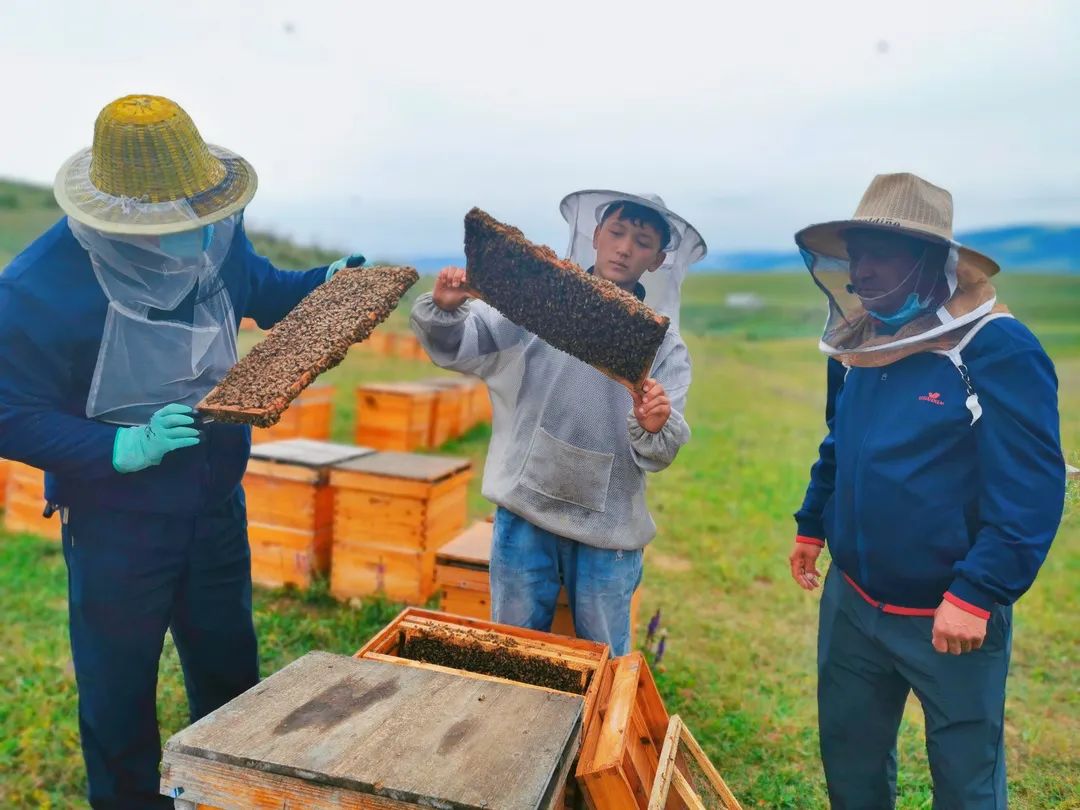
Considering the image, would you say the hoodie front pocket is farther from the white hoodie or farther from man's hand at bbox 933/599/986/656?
man's hand at bbox 933/599/986/656

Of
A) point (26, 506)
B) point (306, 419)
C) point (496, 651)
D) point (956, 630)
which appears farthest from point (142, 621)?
point (306, 419)

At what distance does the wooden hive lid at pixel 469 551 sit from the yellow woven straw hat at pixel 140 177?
2290mm

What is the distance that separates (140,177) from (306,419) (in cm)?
669

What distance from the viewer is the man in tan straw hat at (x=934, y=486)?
221cm

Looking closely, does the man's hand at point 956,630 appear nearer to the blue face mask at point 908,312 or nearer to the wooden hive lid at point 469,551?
the blue face mask at point 908,312

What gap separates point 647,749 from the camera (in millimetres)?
2348

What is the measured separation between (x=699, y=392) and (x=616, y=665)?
1594cm

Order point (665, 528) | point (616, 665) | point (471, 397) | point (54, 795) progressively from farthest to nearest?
point (471, 397), point (665, 528), point (54, 795), point (616, 665)

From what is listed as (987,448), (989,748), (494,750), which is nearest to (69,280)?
(494,750)

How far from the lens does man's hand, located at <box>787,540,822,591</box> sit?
121 inches

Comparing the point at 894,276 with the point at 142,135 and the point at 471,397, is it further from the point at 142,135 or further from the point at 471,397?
the point at 471,397

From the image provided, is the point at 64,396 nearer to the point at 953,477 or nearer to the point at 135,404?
the point at 135,404

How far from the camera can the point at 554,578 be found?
2963mm

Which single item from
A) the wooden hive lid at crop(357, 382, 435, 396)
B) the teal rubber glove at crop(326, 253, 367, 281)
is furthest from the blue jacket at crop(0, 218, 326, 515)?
the wooden hive lid at crop(357, 382, 435, 396)
